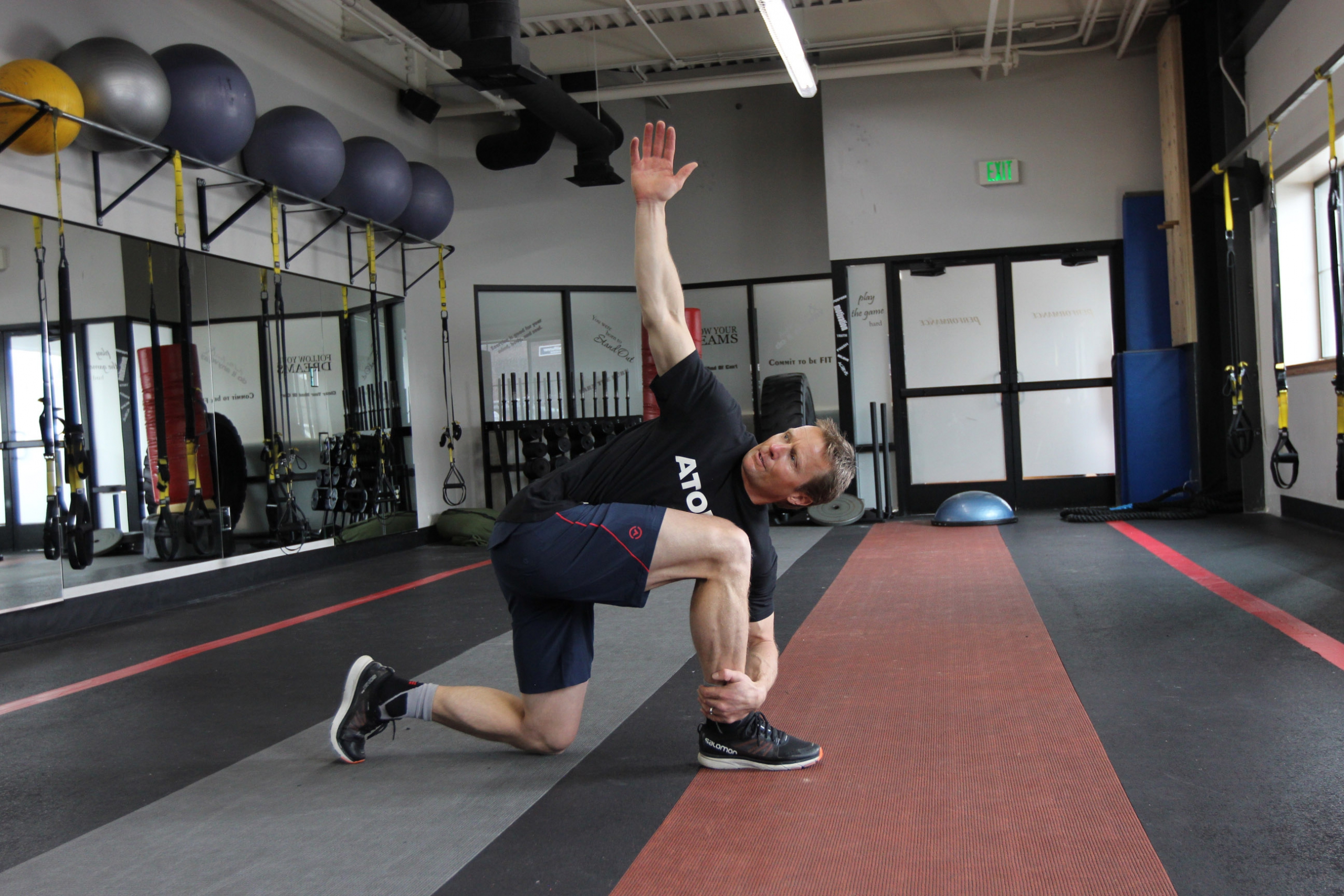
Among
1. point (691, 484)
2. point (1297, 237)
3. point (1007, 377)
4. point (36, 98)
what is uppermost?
point (36, 98)

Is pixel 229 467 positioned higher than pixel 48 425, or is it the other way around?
pixel 48 425

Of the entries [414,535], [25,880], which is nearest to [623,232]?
[414,535]

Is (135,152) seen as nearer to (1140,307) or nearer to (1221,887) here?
(1221,887)

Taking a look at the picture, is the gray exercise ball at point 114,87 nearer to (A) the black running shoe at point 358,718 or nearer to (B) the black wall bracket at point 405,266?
(B) the black wall bracket at point 405,266

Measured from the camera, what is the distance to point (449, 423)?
27.1 ft

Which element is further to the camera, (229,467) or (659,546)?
(229,467)

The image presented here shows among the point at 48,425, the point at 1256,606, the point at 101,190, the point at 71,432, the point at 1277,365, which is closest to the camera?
the point at 1256,606

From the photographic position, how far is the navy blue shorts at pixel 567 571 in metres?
2.06

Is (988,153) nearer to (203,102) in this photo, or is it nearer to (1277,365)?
(1277,365)

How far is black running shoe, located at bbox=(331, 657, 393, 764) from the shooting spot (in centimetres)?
235

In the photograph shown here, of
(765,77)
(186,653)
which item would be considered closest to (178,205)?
(186,653)

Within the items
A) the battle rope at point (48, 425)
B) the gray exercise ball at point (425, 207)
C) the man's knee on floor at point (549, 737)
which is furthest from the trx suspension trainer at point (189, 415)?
the man's knee on floor at point (549, 737)

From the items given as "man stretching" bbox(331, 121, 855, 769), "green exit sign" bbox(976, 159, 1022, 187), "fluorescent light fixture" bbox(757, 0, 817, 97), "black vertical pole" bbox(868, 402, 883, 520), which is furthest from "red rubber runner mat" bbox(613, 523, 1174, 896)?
"green exit sign" bbox(976, 159, 1022, 187)

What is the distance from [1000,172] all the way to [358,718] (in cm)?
714
